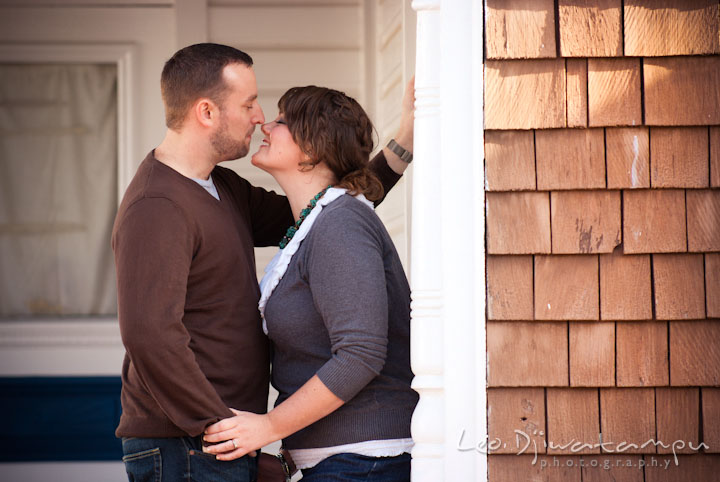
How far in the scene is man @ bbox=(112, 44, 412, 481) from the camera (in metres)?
1.94

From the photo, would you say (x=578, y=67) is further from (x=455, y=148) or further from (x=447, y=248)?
(x=447, y=248)

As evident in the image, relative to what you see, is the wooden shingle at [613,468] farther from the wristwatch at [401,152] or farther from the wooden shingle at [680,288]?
the wristwatch at [401,152]

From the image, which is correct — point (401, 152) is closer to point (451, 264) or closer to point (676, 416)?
point (451, 264)

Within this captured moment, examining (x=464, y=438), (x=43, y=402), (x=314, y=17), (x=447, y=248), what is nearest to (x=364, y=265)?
(x=447, y=248)

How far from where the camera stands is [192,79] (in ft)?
7.45

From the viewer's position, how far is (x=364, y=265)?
1.99 metres

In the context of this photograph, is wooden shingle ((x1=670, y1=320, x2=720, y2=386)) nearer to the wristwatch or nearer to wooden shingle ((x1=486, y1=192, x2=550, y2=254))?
wooden shingle ((x1=486, y1=192, x2=550, y2=254))

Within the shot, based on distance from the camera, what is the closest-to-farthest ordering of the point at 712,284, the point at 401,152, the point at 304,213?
the point at 712,284
the point at 304,213
the point at 401,152

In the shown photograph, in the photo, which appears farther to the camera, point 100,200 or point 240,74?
point 100,200

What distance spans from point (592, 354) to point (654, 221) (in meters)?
0.36

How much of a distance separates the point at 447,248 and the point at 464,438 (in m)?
0.48

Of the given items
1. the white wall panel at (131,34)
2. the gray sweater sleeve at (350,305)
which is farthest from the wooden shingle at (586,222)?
the white wall panel at (131,34)

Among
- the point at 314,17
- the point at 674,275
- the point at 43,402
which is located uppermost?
the point at 314,17

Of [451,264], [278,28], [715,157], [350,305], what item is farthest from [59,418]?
[715,157]
